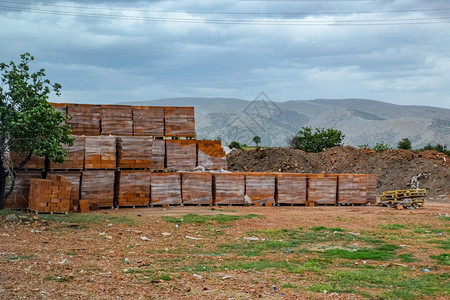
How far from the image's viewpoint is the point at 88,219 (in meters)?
18.0

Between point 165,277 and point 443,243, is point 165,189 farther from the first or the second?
point 165,277

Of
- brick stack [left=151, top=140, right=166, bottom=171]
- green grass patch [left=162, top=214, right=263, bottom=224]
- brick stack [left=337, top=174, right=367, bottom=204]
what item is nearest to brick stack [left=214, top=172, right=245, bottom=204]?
brick stack [left=151, top=140, right=166, bottom=171]

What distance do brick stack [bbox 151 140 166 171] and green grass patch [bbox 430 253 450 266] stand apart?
44.4ft

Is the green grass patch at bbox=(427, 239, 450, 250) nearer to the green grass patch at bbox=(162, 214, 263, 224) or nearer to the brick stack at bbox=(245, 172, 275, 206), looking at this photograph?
the green grass patch at bbox=(162, 214, 263, 224)

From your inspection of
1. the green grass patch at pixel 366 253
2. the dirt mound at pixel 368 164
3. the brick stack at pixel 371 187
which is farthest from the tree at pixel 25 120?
the dirt mound at pixel 368 164

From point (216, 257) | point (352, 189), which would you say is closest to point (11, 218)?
point (216, 257)

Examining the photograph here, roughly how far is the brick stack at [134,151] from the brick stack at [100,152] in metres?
0.41

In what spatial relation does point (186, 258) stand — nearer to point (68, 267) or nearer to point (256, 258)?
point (256, 258)

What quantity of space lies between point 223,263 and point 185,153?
1313 cm

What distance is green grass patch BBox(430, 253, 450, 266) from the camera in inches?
465

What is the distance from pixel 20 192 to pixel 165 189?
6.11m

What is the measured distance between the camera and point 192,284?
30.0ft

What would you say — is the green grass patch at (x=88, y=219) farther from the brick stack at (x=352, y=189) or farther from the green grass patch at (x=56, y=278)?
the brick stack at (x=352, y=189)

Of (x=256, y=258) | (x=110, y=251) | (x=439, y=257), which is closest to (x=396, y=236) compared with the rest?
(x=439, y=257)
